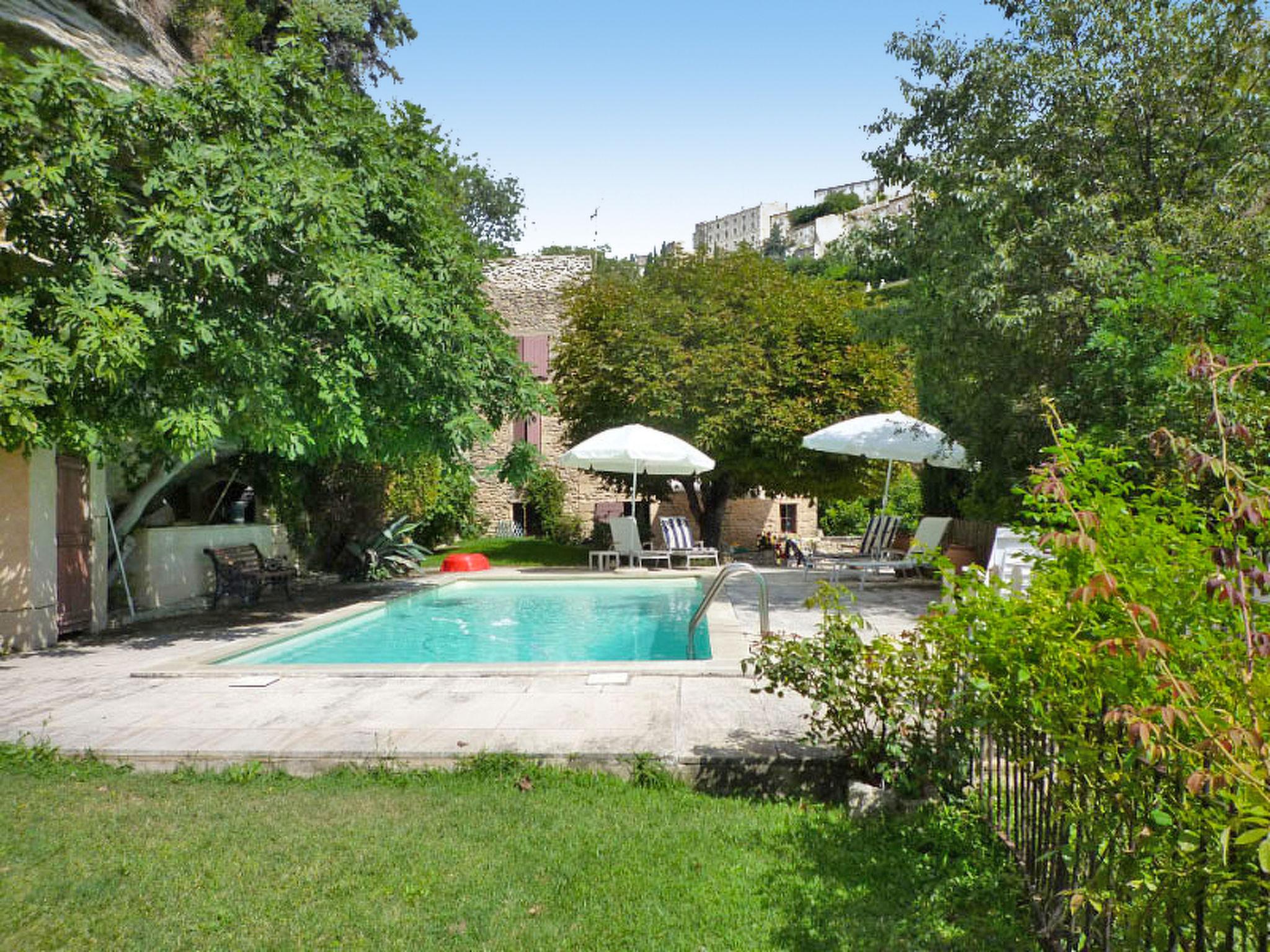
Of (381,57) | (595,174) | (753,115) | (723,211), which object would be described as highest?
(723,211)

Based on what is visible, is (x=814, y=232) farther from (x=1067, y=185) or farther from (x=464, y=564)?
(x=1067, y=185)

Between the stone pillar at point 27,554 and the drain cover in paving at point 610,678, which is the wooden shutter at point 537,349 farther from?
the drain cover in paving at point 610,678

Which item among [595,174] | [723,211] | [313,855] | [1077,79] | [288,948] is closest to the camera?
[288,948]

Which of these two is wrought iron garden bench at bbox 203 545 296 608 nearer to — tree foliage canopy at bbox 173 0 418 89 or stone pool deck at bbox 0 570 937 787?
stone pool deck at bbox 0 570 937 787

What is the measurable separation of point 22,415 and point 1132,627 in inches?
275

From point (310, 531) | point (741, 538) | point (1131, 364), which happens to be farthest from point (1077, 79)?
point (741, 538)

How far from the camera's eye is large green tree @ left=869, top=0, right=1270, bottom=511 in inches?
362

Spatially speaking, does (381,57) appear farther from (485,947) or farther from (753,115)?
(485,947)

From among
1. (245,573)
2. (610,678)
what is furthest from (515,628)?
(610,678)

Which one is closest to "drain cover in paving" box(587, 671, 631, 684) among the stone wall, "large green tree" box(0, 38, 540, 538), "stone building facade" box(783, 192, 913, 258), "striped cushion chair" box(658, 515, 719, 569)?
"large green tree" box(0, 38, 540, 538)

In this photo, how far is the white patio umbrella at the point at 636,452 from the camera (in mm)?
14750

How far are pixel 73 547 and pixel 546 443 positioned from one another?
623 inches

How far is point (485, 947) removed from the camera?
274 cm

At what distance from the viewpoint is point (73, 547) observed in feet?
30.1
